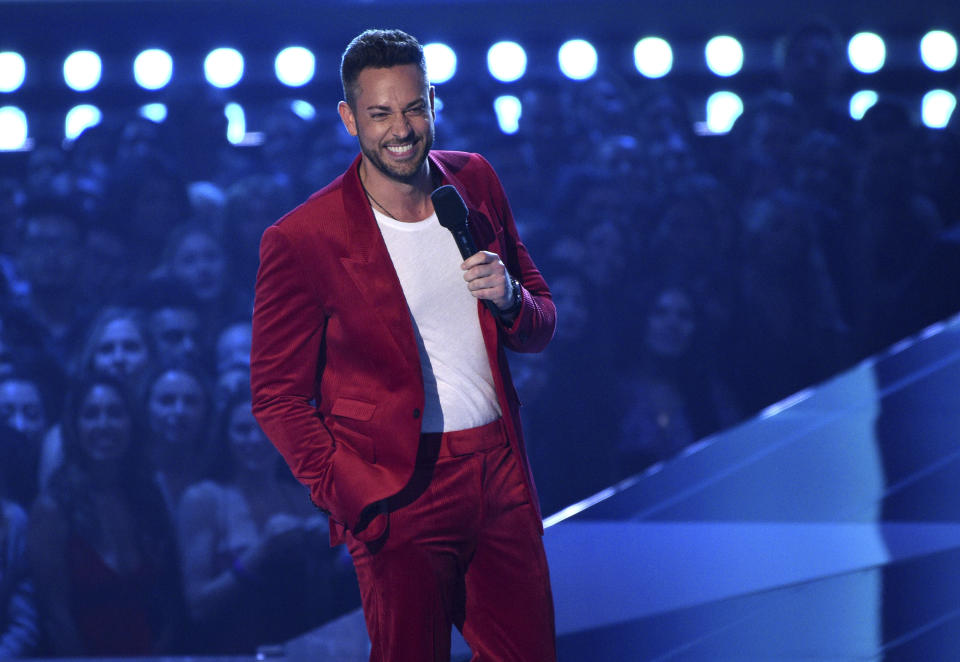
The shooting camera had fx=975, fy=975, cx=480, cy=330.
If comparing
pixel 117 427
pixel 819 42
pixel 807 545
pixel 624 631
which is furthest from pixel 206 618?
pixel 819 42

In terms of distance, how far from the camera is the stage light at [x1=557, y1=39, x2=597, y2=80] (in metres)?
3.56

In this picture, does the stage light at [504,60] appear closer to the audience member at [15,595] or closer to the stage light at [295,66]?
the stage light at [295,66]

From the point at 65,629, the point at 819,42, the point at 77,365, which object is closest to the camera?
the point at 65,629

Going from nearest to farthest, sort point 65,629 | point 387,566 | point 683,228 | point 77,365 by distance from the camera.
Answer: point 387,566
point 65,629
point 77,365
point 683,228

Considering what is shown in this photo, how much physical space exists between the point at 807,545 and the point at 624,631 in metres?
0.55

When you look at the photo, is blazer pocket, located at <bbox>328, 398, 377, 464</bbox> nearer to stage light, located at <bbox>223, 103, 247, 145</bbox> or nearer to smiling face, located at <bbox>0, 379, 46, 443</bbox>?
smiling face, located at <bbox>0, 379, 46, 443</bbox>

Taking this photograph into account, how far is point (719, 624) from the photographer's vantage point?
1837mm

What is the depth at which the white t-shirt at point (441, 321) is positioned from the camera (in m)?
1.13

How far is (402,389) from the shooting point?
1.09m

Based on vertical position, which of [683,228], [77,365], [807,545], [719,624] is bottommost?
[719,624]

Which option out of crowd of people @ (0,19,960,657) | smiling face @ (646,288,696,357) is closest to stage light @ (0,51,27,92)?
crowd of people @ (0,19,960,657)

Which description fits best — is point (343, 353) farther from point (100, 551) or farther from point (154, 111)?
point (154, 111)

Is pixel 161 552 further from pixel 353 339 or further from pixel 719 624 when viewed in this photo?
pixel 353 339

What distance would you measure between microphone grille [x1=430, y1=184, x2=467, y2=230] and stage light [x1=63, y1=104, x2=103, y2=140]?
2.79 meters
